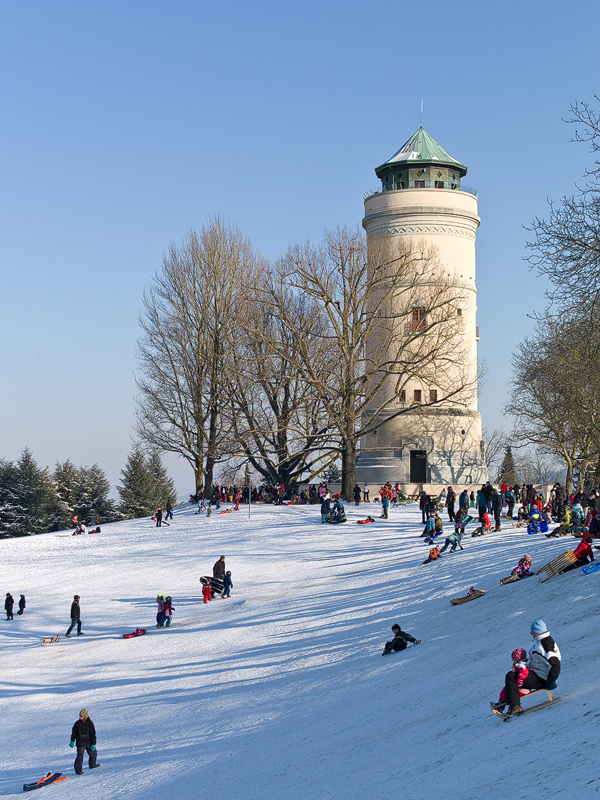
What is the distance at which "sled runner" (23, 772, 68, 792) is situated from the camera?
12.0 meters

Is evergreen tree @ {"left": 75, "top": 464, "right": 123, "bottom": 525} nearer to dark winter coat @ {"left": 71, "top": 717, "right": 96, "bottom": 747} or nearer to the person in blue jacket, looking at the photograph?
the person in blue jacket

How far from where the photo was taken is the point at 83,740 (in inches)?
490

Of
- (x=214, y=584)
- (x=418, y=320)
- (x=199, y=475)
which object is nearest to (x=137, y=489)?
(x=199, y=475)

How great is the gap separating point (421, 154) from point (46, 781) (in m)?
36.7

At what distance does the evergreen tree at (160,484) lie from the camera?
69000mm

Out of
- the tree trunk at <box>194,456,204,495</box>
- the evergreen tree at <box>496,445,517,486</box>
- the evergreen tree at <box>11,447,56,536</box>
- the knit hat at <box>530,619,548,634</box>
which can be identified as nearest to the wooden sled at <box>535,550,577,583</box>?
the knit hat at <box>530,619,548,634</box>

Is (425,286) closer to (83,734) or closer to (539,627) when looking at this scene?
(83,734)

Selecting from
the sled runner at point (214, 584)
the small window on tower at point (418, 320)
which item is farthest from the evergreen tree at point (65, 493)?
the sled runner at point (214, 584)

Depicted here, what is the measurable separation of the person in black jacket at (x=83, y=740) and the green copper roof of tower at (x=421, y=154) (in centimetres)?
3485

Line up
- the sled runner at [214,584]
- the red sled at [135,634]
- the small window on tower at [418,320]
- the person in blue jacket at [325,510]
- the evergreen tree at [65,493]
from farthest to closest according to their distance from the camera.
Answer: the evergreen tree at [65,493] < the small window on tower at [418,320] < the person in blue jacket at [325,510] < the sled runner at [214,584] < the red sled at [135,634]

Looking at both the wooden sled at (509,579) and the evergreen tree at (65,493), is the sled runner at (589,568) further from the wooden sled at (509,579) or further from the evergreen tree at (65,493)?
the evergreen tree at (65,493)

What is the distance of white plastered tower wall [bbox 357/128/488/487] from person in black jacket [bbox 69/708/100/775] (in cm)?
2874

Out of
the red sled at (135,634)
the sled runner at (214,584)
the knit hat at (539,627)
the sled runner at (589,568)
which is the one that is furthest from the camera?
the sled runner at (214,584)

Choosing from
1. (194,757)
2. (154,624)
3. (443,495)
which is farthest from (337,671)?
(443,495)
